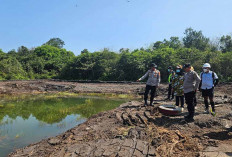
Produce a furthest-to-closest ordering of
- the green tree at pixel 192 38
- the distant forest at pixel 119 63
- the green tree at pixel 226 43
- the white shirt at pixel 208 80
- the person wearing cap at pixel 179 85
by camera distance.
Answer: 1. the green tree at pixel 192 38
2. the green tree at pixel 226 43
3. the distant forest at pixel 119 63
4. the person wearing cap at pixel 179 85
5. the white shirt at pixel 208 80

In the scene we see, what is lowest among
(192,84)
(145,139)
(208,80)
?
(145,139)

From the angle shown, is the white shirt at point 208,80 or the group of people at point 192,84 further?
the white shirt at point 208,80

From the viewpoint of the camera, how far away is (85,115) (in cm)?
964

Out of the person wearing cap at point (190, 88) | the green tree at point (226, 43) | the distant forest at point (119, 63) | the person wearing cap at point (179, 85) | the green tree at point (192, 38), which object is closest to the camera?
the person wearing cap at point (190, 88)

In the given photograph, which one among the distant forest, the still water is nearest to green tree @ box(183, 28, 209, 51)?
the distant forest

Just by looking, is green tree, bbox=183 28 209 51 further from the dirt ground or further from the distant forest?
the dirt ground

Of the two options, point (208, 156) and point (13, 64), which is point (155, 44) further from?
→ point (208, 156)

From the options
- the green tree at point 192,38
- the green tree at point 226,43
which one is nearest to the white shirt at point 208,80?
the green tree at point 226,43

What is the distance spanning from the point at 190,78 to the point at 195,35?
137 feet

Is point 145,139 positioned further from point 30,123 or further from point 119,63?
point 119,63

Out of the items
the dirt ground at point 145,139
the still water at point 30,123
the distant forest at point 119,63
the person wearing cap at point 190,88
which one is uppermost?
the distant forest at point 119,63

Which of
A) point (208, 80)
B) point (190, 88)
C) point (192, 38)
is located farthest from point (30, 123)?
point (192, 38)

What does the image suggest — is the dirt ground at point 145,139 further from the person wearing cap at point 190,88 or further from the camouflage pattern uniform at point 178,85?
the camouflage pattern uniform at point 178,85

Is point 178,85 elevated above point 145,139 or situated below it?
above
